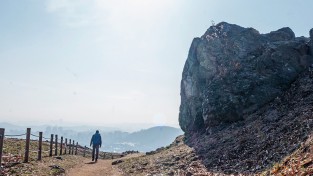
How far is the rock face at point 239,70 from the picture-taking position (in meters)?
34.4

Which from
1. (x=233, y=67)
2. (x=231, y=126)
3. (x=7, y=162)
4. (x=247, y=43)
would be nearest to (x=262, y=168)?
(x=231, y=126)

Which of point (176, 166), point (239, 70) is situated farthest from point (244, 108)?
point (176, 166)

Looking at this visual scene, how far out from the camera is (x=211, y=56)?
4603cm

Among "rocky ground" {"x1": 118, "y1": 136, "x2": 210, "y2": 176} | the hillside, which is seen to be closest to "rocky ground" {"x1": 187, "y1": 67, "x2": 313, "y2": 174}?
the hillside

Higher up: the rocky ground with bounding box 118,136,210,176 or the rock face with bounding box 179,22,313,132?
the rock face with bounding box 179,22,313,132

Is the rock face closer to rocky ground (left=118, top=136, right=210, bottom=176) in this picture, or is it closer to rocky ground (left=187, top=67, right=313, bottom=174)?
rocky ground (left=187, top=67, right=313, bottom=174)

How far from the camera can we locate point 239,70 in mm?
38500

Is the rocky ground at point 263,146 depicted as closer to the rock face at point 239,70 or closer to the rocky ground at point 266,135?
the rocky ground at point 266,135

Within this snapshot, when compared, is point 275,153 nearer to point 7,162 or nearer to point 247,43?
point 7,162

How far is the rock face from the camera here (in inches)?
1353

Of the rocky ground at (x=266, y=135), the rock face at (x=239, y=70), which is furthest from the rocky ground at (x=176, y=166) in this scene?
the rock face at (x=239, y=70)

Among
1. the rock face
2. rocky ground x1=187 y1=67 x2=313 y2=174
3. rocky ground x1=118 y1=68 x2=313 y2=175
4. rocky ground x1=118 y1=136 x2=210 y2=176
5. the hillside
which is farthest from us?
the rock face

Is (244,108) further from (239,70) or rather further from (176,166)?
(176,166)

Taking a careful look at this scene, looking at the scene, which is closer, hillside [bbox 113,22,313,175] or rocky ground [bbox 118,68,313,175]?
rocky ground [bbox 118,68,313,175]
